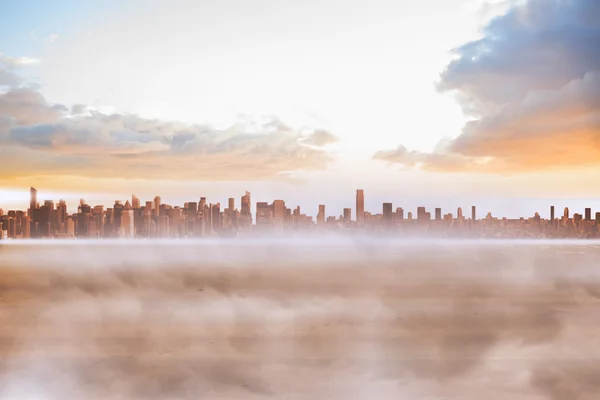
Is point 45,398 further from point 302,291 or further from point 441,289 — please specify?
point 441,289

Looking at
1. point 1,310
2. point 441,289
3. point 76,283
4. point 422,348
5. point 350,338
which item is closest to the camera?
point 422,348

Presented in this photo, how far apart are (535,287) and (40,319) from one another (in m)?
29.9

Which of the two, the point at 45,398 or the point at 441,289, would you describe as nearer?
the point at 45,398

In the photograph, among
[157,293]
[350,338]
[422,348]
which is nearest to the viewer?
[422,348]

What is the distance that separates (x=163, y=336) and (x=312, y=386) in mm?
8352

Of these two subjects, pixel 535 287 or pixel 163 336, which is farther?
pixel 535 287

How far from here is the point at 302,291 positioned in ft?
125

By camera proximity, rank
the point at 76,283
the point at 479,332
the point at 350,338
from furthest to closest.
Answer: the point at 76,283 → the point at 479,332 → the point at 350,338

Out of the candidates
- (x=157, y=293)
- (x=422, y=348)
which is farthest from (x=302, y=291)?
(x=422, y=348)

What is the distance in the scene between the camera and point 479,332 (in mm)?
22047

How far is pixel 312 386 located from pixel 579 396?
5700 millimetres

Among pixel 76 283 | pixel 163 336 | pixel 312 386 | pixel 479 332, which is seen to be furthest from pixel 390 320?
pixel 76 283

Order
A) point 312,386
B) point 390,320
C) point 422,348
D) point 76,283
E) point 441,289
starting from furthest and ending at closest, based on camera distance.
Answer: point 76,283 < point 441,289 < point 390,320 < point 422,348 < point 312,386

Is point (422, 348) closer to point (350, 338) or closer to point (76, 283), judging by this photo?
point (350, 338)
